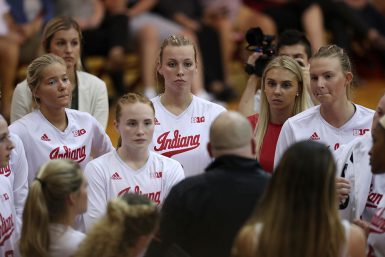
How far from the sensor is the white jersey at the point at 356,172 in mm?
4754

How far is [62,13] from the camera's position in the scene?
916cm

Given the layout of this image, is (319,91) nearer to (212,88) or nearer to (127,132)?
(127,132)

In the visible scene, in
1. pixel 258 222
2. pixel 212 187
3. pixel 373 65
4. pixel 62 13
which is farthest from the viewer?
pixel 373 65

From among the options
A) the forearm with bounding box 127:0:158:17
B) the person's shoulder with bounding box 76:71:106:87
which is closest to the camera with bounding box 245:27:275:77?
the person's shoulder with bounding box 76:71:106:87

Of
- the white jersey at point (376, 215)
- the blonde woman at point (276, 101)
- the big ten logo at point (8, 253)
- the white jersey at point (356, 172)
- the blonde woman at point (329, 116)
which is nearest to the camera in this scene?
A: the white jersey at point (376, 215)

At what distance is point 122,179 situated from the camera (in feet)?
16.8

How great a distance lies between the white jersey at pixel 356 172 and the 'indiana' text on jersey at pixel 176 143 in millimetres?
1015

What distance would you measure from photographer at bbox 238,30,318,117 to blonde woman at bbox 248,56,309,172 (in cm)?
43

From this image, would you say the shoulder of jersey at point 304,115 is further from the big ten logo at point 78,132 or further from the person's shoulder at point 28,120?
the person's shoulder at point 28,120

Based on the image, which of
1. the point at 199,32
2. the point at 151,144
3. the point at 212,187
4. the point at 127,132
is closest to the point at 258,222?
the point at 212,187

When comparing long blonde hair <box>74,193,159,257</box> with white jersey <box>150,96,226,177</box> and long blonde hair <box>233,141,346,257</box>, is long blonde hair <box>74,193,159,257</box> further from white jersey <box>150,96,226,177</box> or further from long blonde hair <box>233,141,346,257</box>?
white jersey <box>150,96,226,177</box>

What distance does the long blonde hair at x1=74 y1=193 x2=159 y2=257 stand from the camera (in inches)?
148

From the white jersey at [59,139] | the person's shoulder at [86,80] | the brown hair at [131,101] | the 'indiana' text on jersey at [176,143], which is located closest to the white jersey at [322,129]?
the 'indiana' text on jersey at [176,143]

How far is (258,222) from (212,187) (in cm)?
40
